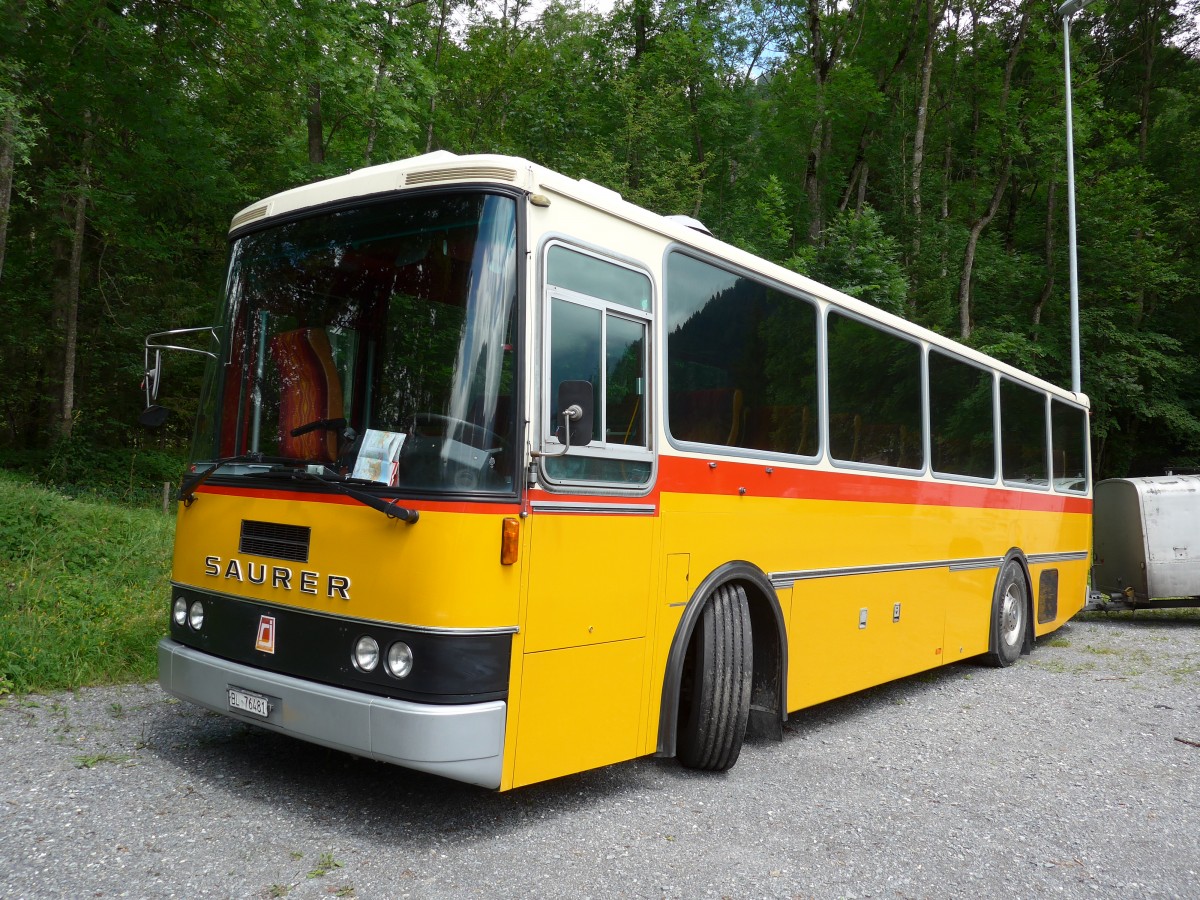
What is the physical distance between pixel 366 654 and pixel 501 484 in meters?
0.94

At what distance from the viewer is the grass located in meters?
6.71

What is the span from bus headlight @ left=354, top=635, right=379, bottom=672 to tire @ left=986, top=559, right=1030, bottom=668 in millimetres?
7040

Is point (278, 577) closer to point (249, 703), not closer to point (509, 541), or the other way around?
point (249, 703)

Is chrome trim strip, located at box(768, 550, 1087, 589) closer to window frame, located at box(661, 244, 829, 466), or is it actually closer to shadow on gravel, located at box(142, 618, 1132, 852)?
window frame, located at box(661, 244, 829, 466)

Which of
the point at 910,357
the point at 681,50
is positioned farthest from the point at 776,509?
the point at 681,50

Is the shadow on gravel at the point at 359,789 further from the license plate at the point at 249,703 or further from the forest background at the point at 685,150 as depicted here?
the forest background at the point at 685,150

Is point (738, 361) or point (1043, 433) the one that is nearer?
point (738, 361)

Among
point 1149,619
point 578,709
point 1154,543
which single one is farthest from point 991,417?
point 1149,619

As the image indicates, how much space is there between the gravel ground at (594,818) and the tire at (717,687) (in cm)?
17

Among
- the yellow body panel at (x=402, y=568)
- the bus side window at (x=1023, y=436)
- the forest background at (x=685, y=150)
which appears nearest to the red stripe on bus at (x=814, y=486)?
the bus side window at (x=1023, y=436)

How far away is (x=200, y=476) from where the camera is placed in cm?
499

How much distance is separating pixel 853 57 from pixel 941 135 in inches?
135

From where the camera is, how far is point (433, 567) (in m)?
4.00

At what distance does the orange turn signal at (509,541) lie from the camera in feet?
13.4
